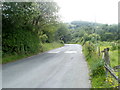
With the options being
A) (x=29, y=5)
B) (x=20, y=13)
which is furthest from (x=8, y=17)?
(x=29, y=5)

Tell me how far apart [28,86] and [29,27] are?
12.0m

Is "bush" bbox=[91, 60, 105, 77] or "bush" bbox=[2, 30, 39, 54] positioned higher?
"bush" bbox=[2, 30, 39, 54]

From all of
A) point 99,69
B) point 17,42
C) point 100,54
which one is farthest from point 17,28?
point 99,69

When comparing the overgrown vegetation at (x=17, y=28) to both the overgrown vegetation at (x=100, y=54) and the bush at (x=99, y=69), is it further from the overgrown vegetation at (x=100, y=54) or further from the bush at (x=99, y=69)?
the bush at (x=99, y=69)

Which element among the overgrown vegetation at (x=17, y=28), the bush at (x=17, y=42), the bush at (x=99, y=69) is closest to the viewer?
the bush at (x=99, y=69)

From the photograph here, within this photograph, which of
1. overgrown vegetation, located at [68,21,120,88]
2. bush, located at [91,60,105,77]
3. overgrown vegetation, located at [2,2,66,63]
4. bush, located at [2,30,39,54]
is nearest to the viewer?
overgrown vegetation, located at [68,21,120,88]

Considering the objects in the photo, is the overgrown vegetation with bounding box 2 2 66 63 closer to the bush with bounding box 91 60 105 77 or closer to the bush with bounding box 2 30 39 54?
the bush with bounding box 2 30 39 54

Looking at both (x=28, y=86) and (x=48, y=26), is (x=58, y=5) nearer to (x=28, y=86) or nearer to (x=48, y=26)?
(x=48, y=26)

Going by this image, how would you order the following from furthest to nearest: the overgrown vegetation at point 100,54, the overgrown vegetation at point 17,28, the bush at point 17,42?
the bush at point 17,42, the overgrown vegetation at point 17,28, the overgrown vegetation at point 100,54

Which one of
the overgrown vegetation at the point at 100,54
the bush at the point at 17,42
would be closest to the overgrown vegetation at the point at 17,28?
the bush at the point at 17,42

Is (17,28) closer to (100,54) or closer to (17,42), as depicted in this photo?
(17,42)

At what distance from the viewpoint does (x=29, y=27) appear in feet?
52.1

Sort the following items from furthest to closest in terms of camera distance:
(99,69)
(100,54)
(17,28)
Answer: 1. (17,28)
2. (100,54)
3. (99,69)

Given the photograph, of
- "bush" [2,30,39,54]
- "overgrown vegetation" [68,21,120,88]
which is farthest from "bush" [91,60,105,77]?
"bush" [2,30,39,54]
